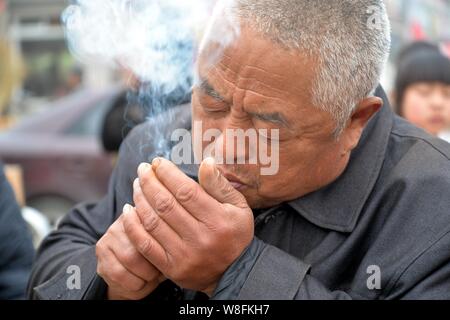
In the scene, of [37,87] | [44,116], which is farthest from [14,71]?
[37,87]

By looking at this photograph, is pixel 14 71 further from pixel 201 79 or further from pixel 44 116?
pixel 201 79

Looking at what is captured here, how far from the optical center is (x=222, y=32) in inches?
64.3

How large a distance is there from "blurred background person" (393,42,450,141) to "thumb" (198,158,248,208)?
2467 mm

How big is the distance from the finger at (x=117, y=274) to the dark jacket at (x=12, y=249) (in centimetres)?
82

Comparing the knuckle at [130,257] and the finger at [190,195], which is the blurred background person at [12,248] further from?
the finger at [190,195]

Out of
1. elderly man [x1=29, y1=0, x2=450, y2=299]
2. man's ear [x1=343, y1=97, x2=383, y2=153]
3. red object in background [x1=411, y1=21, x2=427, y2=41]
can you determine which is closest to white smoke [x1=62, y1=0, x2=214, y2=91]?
elderly man [x1=29, y1=0, x2=450, y2=299]

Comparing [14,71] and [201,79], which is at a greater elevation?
[201,79]

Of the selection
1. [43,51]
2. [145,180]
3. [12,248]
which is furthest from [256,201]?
[43,51]

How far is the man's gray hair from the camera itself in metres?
1.56

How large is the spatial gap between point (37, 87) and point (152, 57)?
17.5m

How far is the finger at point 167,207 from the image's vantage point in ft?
4.83

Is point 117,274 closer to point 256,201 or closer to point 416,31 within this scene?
point 256,201

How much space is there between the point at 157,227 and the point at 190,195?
11 centimetres

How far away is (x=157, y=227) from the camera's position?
1.50 metres
